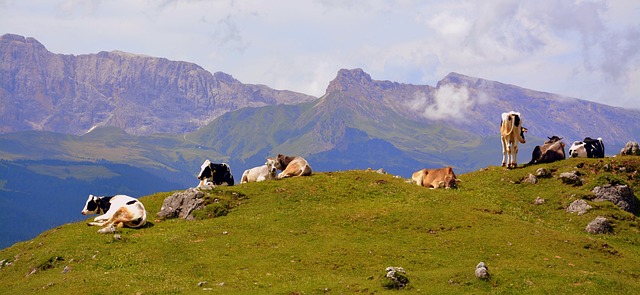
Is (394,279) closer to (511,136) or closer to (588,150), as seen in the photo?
(511,136)

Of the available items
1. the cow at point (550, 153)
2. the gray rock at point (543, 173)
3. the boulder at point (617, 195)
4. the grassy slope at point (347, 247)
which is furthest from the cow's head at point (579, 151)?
the boulder at point (617, 195)

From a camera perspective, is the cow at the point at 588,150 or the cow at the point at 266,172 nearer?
the cow at the point at 266,172

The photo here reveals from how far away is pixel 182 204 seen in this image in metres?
41.6

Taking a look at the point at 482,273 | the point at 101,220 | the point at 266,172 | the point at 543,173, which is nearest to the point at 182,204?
the point at 101,220

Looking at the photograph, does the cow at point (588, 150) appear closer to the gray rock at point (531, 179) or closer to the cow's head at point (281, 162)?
the gray rock at point (531, 179)

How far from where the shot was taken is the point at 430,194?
143 ft

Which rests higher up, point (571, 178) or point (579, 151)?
point (579, 151)

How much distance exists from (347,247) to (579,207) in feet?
59.1

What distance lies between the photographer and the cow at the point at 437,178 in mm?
47219

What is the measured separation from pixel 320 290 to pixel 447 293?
17.5ft

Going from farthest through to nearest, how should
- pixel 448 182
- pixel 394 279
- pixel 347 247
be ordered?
pixel 448 182
pixel 347 247
pixel 394 279

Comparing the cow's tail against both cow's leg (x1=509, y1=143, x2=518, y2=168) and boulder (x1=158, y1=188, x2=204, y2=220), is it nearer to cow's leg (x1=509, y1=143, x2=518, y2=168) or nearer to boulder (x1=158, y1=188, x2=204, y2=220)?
cow's leg (x1=509, y1=143, x2=518, y2=168)

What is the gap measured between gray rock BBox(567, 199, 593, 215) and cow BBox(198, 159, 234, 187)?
2481 cm

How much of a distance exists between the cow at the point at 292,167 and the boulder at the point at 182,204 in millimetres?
9546
